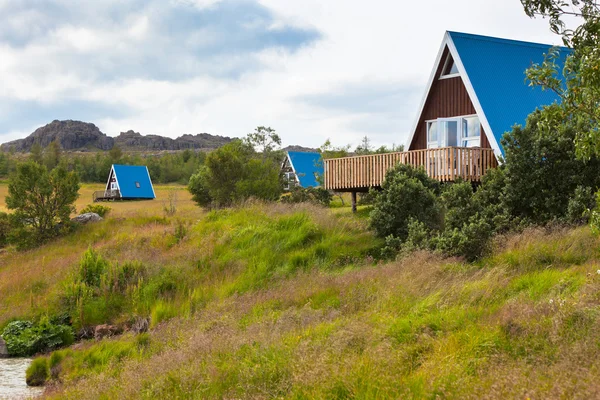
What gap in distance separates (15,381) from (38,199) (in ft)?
47.7

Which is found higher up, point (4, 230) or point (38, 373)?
point (4, 230)

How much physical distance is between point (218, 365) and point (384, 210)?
1102 cm

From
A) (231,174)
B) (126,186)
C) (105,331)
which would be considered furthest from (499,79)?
(126,186)

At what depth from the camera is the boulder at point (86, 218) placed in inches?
1029

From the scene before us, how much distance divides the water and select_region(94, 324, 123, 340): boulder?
4.85 ft

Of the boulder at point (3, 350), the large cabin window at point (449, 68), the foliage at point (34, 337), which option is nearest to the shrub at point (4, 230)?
the foliage at point (34, 337)

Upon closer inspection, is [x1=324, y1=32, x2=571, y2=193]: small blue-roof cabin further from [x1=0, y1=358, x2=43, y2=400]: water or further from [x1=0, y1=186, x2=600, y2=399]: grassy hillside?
[x1=0, y1=358, x2=43, y2=400]: water

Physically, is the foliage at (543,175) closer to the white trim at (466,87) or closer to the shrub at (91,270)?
the white trim at (466,87)

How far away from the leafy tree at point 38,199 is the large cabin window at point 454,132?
1513cm

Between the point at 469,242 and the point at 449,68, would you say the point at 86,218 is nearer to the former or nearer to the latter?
the point at 449,68

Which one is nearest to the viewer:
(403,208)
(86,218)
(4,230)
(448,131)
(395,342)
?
(395,342)

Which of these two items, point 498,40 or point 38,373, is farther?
point 498,40

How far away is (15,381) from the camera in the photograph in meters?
11.6

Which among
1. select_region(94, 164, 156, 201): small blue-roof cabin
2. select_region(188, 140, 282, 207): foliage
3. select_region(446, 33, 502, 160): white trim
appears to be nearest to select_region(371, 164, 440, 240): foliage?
select_region(446, 33, 502, 160): white trim
